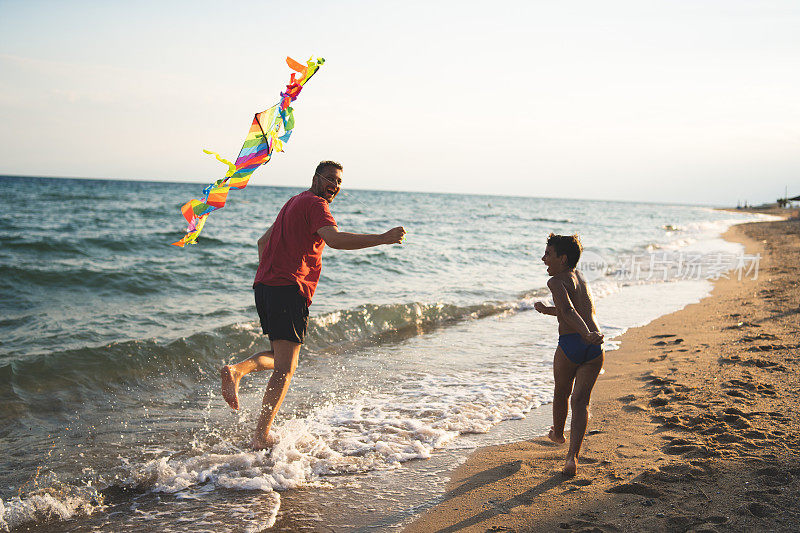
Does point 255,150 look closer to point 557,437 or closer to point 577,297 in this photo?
point 577,297

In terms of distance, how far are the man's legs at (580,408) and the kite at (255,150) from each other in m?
2.75

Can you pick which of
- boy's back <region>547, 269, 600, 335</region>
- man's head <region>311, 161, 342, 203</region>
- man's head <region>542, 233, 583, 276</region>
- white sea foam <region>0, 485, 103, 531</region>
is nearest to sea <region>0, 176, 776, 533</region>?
white sea foam <region>0, 485, 103, 531</region>

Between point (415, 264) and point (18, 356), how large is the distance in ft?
33.5

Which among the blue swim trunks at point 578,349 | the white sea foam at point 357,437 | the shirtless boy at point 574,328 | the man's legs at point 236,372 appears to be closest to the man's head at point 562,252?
the shirtless boy at point 574,328

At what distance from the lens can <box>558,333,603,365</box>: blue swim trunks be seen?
3.51 meters

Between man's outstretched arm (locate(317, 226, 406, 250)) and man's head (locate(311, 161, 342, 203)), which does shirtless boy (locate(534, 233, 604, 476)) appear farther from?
man's head (locate(311, 161, 342, 203))

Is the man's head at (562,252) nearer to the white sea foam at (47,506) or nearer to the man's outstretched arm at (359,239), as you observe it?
the man's outstretched arm at (359,239)

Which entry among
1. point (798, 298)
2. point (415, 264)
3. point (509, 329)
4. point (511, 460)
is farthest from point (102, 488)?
point (415, 264)

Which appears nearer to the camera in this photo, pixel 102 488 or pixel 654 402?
pixel 102 488

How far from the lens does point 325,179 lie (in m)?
3.84

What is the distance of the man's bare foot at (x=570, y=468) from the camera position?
11.2ft

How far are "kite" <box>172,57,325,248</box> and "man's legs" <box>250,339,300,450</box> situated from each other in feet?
3.65

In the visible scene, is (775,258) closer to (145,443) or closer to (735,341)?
(735,341)

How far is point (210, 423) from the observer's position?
4.66 meters
